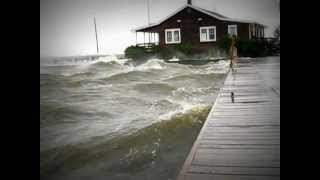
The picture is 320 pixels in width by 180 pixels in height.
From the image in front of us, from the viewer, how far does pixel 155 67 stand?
202 cm

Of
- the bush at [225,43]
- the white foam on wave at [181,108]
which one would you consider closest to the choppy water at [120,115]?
the white foam on wave at [181,108]

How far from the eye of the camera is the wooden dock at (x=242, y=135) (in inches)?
70.9

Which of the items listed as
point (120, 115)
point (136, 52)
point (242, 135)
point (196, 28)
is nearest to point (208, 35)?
point (196, 28)

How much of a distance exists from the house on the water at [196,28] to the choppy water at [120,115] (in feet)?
0.46

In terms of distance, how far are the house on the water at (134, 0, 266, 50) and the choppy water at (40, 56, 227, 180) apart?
0.46 feet

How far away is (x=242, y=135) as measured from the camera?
187cm

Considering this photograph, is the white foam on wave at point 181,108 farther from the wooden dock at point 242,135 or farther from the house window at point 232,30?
the house window at point 232,30

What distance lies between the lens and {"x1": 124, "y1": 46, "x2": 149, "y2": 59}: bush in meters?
2.03

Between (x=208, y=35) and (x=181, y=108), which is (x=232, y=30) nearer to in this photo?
(x=208, y=35)

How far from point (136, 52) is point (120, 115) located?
396 millimetres

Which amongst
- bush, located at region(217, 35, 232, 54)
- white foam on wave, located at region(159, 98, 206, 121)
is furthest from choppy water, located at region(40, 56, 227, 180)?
bush, located at region(217, 35, 232, 54)

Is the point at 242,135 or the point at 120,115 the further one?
the point at 120,115
